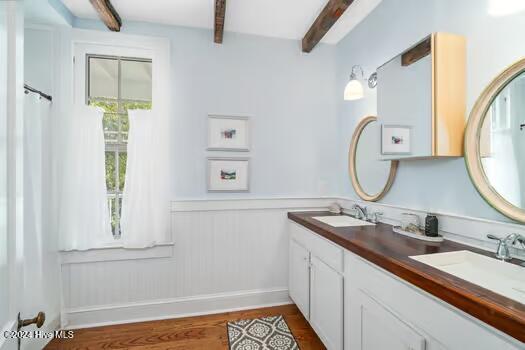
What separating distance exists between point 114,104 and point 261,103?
1320 mm

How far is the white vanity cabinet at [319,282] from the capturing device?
165 centimetres

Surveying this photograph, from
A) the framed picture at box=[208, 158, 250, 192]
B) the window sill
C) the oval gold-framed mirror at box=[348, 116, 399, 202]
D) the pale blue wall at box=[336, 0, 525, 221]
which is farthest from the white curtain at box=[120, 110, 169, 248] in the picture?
the pale blue wall at box=[336, 0, 525, 221]

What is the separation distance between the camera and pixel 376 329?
1.28 meters

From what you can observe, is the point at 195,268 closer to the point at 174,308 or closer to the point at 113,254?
the point at 174,308

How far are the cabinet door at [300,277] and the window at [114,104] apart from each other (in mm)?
1589

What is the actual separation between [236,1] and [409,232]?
2.05 metres

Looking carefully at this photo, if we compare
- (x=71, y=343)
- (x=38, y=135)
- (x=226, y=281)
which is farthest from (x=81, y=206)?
(x=226, y=281)

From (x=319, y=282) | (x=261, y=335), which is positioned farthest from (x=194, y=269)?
(x=319, y=282)

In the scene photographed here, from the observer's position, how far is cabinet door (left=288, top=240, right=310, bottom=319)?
6.97ft

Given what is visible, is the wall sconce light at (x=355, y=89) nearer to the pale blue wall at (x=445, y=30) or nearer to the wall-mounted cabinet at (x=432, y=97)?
the pale blue wall at (x=445, y=30)

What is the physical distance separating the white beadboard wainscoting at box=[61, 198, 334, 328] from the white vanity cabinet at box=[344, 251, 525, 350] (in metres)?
1.11

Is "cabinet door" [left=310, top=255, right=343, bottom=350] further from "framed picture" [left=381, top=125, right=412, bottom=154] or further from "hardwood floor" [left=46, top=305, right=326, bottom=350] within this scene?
"framed picture" [left=381, top=125, right=412, bottom=154]

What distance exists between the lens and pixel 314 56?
2.68m

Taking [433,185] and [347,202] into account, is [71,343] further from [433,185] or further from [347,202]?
[433,185]
